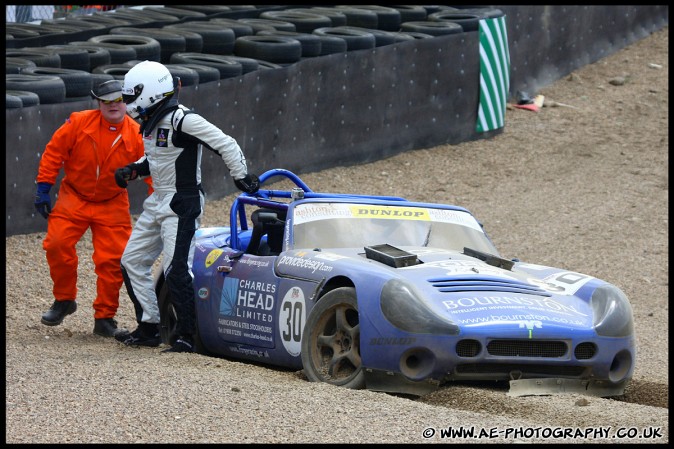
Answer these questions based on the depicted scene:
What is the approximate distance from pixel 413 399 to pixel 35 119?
5.61m

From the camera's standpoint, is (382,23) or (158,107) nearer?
(158,107)

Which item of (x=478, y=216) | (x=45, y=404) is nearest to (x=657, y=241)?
Result: (x=478, y=216)

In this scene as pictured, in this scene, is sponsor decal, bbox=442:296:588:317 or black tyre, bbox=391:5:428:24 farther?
black tyre, bbox=391:5:428:24

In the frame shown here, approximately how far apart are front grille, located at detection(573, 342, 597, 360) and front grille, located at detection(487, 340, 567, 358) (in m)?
0.10

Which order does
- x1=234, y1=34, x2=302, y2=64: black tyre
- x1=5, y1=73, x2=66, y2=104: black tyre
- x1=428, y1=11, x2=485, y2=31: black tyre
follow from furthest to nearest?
x1=428, y1=11, x2=485, y2=31: black tyre, x1=234, y1=34, x2=302, y2=64: black tyre, x1=5, y1=73, x2=66, y2=104: black tyre

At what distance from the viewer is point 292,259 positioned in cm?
722

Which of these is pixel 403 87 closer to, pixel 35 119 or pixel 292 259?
pixel 35 119

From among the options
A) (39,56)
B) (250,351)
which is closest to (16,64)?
(39,56)

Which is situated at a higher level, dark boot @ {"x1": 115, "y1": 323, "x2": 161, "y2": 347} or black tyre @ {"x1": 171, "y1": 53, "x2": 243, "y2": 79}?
black tyre @ {"x1": 171, "y1": 53, "x2": 243, "y2": 79}

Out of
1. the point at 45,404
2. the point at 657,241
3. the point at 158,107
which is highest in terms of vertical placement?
the point at 158,107

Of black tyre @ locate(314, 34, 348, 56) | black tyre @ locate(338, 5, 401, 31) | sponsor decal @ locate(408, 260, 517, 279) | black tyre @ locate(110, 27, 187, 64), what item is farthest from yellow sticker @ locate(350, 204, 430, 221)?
black tyre @ locate(338, 5, 401, 31)

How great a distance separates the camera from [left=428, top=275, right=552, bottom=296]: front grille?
6.61m

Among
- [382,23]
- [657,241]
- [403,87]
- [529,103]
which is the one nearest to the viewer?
[657,241]

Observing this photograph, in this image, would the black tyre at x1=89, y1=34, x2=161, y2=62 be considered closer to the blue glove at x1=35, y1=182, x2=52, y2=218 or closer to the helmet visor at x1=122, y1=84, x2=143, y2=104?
the blue glove at x1=35, y1=182, x2=52, y2=218
